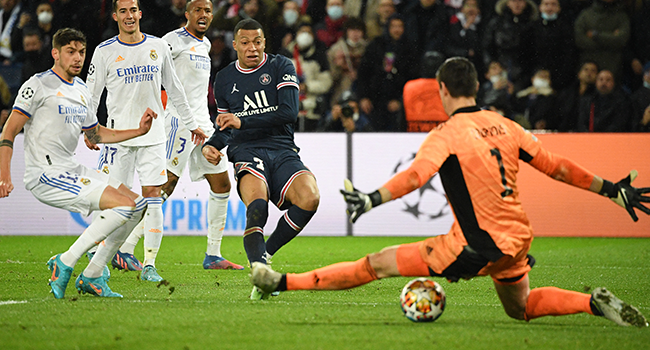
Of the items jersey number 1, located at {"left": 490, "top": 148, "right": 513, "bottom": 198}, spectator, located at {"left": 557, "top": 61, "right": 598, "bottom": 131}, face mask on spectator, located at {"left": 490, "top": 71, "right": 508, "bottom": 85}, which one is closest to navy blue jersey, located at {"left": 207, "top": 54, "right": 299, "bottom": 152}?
jersey number 1, located at {"left": 490, "top": 148, "right": 513, "bottom": 198}

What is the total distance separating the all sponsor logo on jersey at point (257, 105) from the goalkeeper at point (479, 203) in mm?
2039

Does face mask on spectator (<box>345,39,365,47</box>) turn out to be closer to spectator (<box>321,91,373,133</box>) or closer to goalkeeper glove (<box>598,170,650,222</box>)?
spectator (<box>321,91,373,133</box>)

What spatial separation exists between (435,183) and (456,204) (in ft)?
22.5

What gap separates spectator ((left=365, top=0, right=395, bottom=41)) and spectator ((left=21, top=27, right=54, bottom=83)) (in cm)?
536

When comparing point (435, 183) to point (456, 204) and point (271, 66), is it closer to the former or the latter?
point (271, 66)

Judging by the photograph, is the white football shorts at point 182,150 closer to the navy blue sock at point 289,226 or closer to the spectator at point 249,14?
the navy blue sock at point 289,226

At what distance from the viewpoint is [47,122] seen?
5547 mm

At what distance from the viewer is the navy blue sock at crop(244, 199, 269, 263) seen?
18.4 ft

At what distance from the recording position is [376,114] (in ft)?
41.8

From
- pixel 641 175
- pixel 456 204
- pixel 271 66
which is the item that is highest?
pixel 271 66

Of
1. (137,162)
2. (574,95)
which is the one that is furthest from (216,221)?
(574,95)

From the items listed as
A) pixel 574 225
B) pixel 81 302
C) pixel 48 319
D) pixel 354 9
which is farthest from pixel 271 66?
pixel 354 9

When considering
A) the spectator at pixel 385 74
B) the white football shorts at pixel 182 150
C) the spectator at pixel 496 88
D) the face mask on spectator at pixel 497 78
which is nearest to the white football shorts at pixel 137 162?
the white football shorts at pixel 182 150

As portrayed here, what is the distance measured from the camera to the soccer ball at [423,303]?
454 cm
